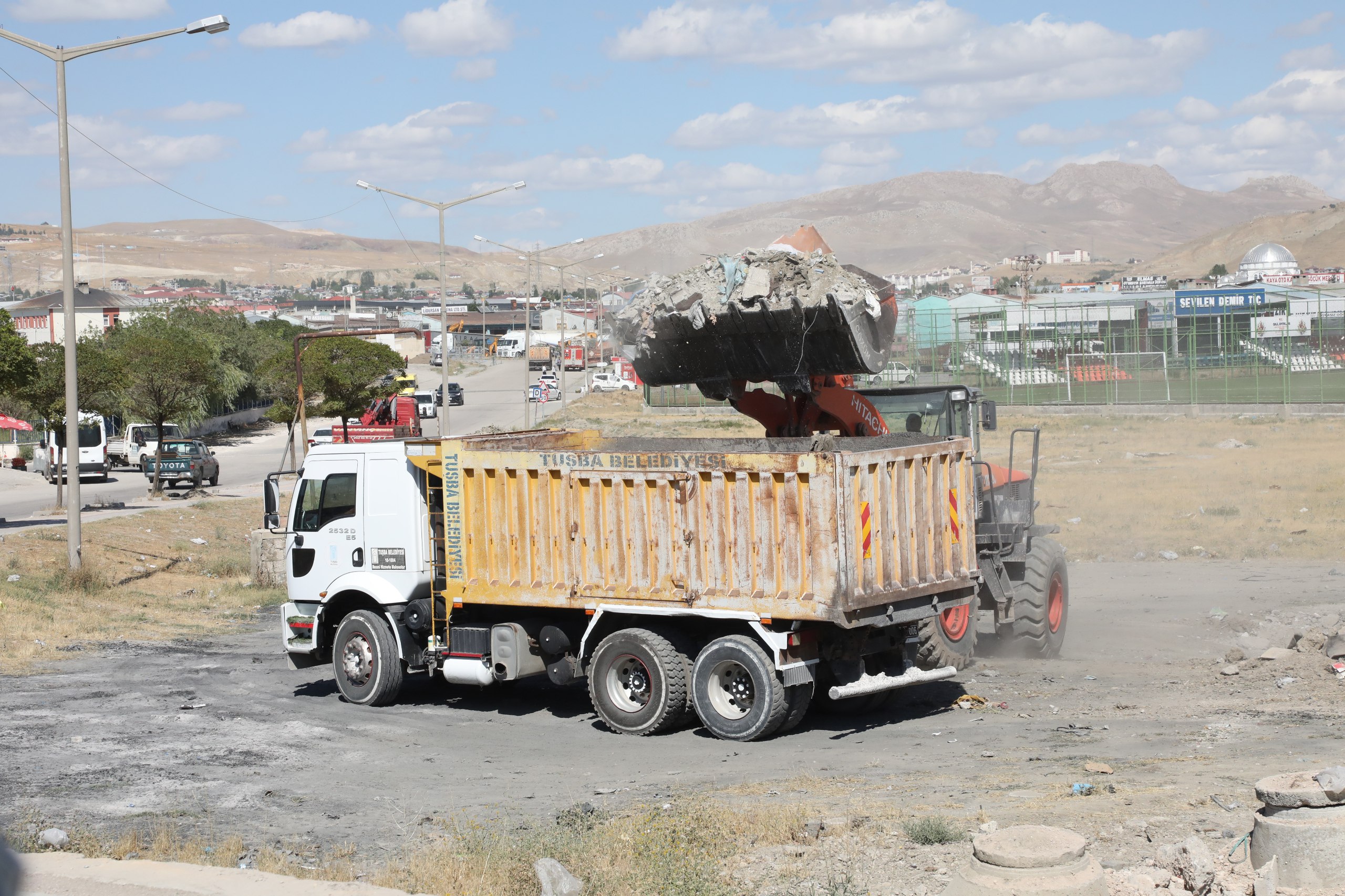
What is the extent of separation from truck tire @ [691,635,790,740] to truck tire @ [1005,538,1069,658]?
428 cm

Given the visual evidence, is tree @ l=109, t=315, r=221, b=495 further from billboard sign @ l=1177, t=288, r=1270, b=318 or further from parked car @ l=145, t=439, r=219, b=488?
billboard sign @ l=1177, t=288, r=1270, b=318

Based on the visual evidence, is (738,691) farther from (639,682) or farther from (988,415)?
(988,415)

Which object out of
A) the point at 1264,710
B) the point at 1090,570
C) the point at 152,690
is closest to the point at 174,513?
the point at 152,690

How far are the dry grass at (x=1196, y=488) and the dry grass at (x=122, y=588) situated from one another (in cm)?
1486

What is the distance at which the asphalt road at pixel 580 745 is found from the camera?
9406 mm

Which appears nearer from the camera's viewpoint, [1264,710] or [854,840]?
[854,840]

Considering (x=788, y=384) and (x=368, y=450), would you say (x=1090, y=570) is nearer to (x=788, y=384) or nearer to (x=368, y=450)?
(x=788, y=384)

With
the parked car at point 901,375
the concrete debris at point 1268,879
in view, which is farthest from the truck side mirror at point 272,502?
the parked car at point 901,375

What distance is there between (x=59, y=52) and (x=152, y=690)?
32.3ft

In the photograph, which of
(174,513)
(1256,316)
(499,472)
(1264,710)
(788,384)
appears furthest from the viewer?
(1256,316)

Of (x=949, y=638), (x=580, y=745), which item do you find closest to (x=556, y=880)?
(x=580, y=745)

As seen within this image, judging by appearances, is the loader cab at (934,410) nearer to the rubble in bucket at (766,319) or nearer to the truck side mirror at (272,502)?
the rubble in bucket at (766,319)

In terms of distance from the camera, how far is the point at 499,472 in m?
12.8

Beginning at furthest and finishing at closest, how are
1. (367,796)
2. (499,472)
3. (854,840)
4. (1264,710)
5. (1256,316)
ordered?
1. (1256,316)
2. (499,472)
3. (1264,710)
4. (367,796)
5. (854,840)
